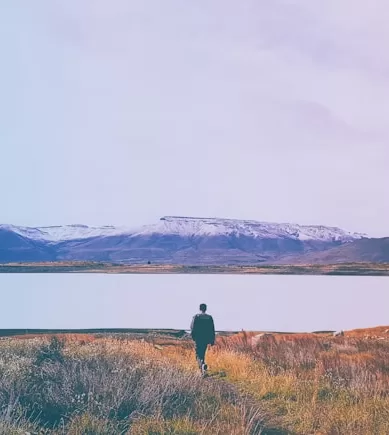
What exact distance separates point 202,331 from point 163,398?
15.5 ft

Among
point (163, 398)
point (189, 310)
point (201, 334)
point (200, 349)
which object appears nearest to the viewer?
point (163, 398)

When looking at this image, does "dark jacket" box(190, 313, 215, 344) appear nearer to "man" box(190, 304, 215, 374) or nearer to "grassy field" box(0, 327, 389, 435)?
"man" box(190, 304, 215, 374)

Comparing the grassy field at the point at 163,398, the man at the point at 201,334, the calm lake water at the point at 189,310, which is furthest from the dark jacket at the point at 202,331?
the calm lake water at the point at 189,310

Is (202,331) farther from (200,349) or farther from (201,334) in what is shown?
(200,349)

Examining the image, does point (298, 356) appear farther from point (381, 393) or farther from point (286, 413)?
point (286, 413)

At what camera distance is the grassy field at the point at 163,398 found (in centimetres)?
831

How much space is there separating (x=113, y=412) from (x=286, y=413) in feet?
8.90

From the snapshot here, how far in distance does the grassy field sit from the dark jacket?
107cm

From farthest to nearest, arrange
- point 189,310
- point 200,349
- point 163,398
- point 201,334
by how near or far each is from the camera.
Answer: point 189,310, point 201,334, point 200,349, point 163,398

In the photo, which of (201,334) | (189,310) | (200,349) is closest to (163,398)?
(200,349)

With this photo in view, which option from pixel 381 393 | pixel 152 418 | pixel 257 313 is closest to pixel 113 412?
pixel 152 418

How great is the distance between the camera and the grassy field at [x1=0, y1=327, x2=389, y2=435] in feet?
27.3

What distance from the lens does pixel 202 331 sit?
14477mm

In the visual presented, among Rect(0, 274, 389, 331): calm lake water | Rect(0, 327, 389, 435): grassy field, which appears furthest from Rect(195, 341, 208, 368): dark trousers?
Rect(0, 274, 389, 331): calm lake water
